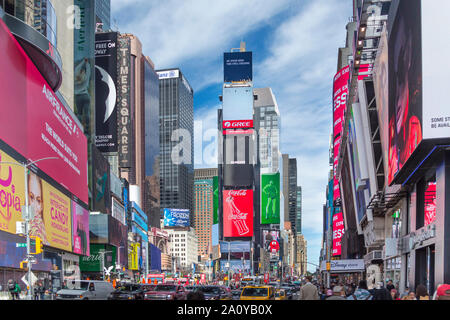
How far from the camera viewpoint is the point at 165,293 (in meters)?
31.1

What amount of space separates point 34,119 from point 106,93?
5702 cm

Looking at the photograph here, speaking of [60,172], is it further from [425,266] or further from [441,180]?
[441,180]

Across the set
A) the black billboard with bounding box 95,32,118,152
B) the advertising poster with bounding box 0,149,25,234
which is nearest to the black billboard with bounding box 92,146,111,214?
the black billboard with bounding box 95,32,118,152

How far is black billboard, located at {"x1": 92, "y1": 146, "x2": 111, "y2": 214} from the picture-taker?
99375 millimetres

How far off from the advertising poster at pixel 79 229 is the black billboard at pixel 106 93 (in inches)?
1065

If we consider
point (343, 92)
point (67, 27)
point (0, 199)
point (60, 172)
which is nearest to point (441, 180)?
point (0, 199)

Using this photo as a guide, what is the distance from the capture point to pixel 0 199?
43375mm

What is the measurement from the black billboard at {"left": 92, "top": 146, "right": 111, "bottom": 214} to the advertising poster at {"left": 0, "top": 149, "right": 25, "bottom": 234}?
49067 millimetres

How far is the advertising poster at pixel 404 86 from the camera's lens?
93.8ft

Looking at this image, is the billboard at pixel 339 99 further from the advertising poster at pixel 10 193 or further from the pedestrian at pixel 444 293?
the pedestrian at pixel 444 293

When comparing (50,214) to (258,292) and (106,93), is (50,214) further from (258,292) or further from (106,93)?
(106,93)

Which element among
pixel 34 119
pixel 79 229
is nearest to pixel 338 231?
pixel 79 229

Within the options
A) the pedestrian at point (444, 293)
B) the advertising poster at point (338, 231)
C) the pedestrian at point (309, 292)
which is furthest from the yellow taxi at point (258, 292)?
the advertising poster at point (338, 231)
